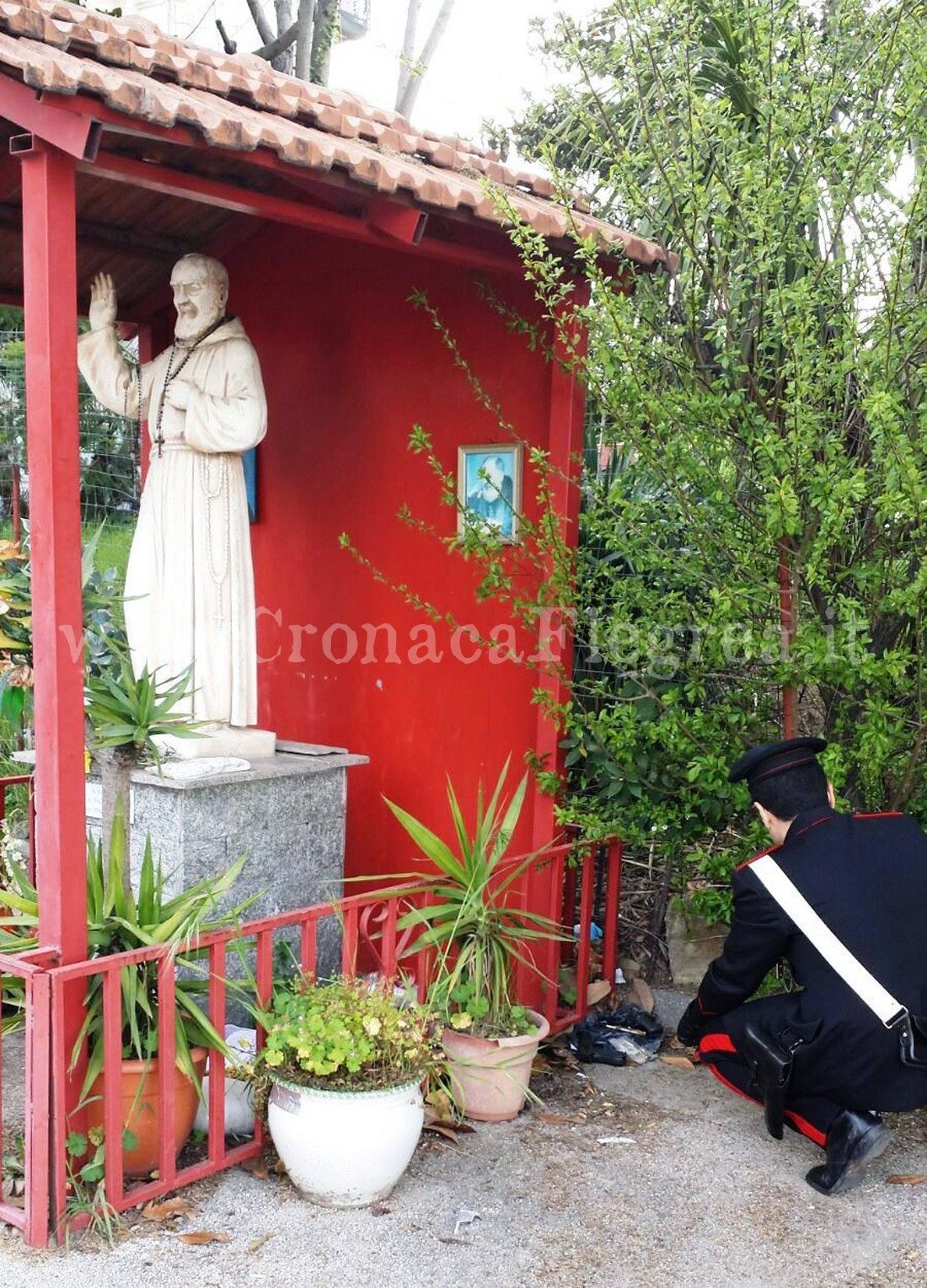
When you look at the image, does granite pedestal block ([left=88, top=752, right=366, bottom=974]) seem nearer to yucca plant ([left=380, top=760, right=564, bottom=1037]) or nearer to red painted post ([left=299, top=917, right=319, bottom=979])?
yucca plant ([left=380, top=760, right=564, bottom=1037])

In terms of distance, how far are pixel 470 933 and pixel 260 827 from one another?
996mm

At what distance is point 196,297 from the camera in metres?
5.04

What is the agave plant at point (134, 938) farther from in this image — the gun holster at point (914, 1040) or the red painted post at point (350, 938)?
the gun holster at point (914, 1040)

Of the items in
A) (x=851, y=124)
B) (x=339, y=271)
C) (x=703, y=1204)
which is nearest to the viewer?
(x=703, y=1204)

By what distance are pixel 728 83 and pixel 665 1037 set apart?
400cm

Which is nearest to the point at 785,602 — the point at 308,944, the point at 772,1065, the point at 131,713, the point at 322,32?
the point at 772,1065

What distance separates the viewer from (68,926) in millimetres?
3500

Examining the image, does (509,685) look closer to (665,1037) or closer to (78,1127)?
(665,1037)

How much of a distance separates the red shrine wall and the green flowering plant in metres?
1.43

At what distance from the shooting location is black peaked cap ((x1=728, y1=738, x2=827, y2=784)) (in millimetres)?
3973

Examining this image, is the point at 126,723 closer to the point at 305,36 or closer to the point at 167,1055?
the point at 167,1055

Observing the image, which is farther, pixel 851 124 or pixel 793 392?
pixel 851 124

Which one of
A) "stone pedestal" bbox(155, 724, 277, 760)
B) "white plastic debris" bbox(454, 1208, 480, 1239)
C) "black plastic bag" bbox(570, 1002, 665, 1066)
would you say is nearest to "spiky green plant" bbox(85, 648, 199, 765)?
"stone pedestal" bbox(155, 724, 277, 760)

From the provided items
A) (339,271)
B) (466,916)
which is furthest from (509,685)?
(339,271)
